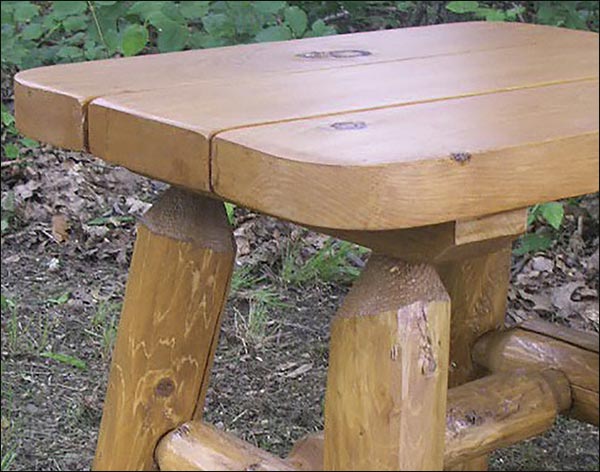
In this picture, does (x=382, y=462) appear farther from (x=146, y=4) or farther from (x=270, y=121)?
(x=146, y=4)

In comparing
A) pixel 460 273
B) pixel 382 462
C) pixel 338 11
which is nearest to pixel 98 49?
pixel 338 11

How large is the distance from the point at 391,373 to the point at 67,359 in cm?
119

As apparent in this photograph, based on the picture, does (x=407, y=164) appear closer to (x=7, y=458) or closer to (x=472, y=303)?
(x=472, y=303)

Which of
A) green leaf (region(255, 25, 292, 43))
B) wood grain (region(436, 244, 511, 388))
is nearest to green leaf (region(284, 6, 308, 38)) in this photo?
green leaf (region(255, 25, 292, 43))

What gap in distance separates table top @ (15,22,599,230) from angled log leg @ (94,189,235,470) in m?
0.20

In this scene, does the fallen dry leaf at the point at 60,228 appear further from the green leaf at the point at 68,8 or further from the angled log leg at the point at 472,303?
the angled log leg at the point at 472,303

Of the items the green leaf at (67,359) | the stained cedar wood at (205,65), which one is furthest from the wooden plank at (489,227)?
the green leaf at (67,359)

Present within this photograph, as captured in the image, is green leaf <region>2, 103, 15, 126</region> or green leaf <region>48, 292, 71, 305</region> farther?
green leaf <region>2, 103, 15, 126</region>

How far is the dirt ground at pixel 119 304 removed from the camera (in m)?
2.17

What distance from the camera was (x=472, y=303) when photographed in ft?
6.29

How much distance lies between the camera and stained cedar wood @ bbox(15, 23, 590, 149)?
1452 millimetres

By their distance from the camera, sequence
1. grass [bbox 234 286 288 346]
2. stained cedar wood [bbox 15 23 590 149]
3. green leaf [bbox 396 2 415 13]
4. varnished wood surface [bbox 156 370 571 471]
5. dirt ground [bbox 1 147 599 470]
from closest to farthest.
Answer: stained cedar wood [bbox 15 23 590 149], varnished wood surface [bbox 156 370 571 471], dirt ground [bbox 1 147 599 470], grass [bbox 234 286 288 346], green leaf [bbox 396 2 415 13]

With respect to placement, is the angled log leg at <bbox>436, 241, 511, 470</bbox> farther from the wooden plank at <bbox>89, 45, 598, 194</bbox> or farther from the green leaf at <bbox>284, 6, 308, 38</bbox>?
the green leaf at <bbox>284, 6, 308, 38</bbox>

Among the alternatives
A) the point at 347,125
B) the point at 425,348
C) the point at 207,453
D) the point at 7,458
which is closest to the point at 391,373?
the point at 425,348
